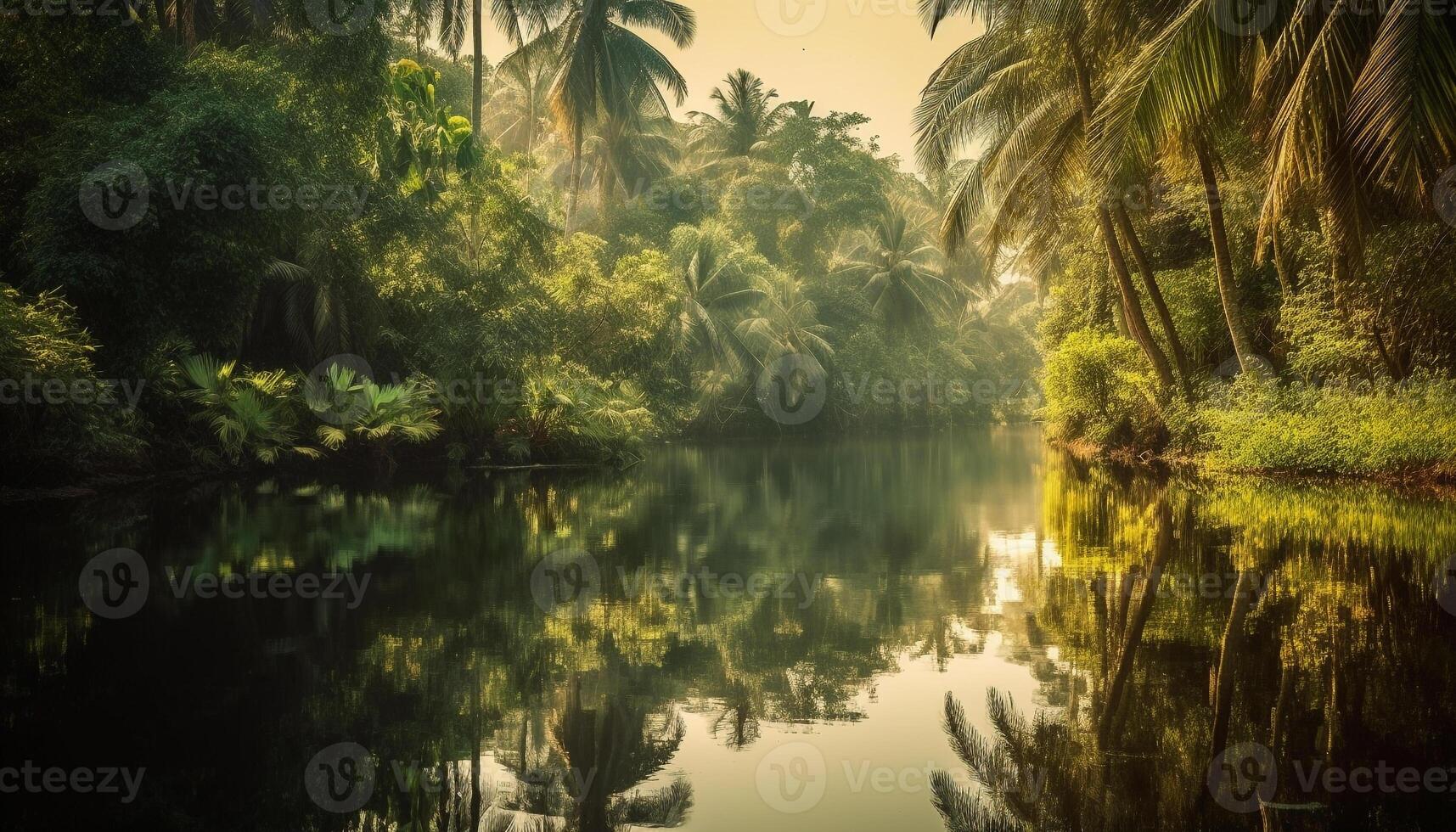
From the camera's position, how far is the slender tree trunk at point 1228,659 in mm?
4579

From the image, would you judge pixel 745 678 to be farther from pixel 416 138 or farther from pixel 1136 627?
pixel 416 138

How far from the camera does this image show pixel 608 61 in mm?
34281

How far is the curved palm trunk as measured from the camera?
763 inches

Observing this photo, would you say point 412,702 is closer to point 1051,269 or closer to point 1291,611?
point 1291,611

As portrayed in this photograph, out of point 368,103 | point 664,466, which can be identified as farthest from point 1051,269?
point 368,103

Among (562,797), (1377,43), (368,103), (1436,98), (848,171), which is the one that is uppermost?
(848,171)

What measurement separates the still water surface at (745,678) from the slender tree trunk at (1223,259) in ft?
25.8

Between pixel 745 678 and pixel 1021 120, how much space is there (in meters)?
18.6

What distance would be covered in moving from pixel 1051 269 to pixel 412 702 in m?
30.6

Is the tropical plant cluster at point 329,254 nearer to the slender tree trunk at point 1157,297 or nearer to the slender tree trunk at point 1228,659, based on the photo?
the slender tree trunk at point 1157,297

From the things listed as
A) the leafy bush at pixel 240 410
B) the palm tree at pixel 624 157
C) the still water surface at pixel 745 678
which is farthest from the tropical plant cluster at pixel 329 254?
the still water surface at pixel 745 678

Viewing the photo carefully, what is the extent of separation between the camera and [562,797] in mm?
4094

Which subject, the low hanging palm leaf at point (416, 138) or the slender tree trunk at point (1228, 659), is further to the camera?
the low hanging palm leaf at point (416, 138)

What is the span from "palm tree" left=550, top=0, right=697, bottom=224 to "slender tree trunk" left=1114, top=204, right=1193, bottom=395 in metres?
18.4
